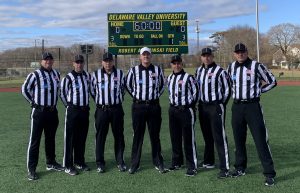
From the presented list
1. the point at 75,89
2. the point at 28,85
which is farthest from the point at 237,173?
the point at 28,85

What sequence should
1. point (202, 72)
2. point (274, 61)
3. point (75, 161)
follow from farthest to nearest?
point (274, 61) < point (75, 161) < point (202, 72)

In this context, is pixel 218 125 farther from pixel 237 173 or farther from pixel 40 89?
pixel 40 89

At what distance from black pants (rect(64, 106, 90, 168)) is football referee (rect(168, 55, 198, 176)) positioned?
1.39 metres

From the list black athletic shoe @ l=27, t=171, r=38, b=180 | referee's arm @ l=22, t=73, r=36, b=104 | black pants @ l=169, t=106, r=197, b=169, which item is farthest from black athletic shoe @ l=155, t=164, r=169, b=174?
referee's arm @ l=22, t=73, r=36, b=104

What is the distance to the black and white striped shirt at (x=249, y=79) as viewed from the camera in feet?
17.7

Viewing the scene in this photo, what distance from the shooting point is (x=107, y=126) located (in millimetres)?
6043

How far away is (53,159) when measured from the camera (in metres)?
6.27

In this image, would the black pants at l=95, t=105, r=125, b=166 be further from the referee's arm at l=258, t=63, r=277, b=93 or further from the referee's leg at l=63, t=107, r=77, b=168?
the referee's arm at l=258, t=63, r=277, b=93

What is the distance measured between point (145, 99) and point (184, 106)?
1.97ft

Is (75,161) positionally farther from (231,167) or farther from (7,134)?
(7,134)

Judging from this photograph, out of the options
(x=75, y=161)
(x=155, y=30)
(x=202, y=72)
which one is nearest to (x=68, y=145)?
(x=75, y=161)

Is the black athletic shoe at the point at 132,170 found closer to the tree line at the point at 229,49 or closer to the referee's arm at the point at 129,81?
the referee's arm at the point at 129,81

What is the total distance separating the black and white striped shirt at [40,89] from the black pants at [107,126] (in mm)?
756

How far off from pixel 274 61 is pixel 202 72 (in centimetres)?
6810
